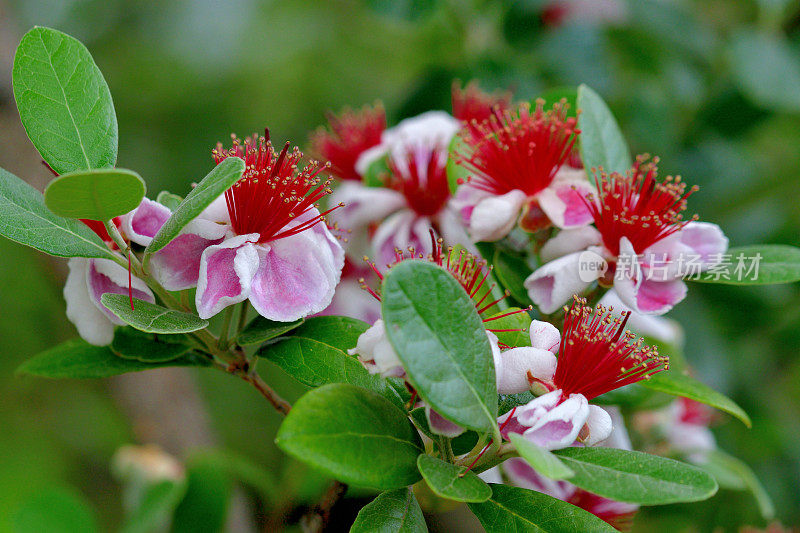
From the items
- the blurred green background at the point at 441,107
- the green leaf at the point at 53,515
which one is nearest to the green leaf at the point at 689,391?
the blurred green background at the point at 441,107

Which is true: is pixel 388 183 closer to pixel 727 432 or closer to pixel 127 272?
pixel 127 272

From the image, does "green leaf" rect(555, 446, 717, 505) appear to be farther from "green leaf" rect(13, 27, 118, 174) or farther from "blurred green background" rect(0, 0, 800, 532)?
"blurred green background" rect(0, 0, 800, 532)

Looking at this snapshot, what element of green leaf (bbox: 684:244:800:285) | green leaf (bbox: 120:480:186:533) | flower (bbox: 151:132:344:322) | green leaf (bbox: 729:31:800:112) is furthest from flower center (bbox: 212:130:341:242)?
green leaf (bbox: 729:31:800:112)

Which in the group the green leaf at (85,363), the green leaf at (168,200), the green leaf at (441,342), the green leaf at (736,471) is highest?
the green leaf at (736,471)

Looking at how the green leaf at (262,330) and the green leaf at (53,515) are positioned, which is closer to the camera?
the green leaf at (262,330)

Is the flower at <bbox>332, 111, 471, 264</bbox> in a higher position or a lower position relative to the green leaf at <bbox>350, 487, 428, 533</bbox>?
higher

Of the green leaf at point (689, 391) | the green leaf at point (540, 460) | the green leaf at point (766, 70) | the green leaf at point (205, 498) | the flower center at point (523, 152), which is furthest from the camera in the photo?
the green leaf at point (766, 70)

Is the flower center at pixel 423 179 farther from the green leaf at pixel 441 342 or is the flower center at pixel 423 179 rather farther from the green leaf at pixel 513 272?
the green leaf at pixel 441 342

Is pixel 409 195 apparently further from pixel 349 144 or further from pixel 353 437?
pixel 353 437
